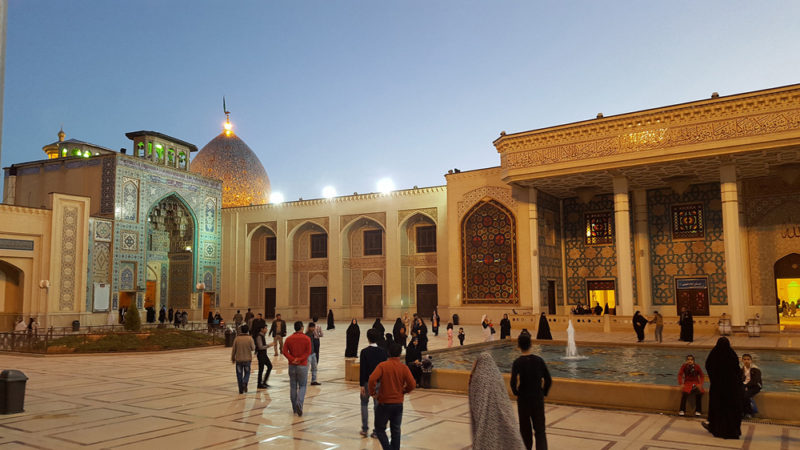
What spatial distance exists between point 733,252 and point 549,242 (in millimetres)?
7096

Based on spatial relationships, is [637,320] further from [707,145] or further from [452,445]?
[452,445]

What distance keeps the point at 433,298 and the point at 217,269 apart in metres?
10.9

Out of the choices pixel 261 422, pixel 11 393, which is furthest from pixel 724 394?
pixel 11 393

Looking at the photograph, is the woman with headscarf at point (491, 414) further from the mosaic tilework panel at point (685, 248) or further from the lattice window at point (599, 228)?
the lattice window at point (599, 228)

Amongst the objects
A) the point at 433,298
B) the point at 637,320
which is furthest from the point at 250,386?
the point at 433,298

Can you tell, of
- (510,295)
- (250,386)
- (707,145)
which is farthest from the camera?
(510,295)

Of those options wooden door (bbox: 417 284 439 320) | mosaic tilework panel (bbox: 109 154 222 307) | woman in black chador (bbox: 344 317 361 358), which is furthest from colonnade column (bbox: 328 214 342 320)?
woman in black chador (bbox: 344 317 361 358)

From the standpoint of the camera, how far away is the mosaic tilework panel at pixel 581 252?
23609 millimetres

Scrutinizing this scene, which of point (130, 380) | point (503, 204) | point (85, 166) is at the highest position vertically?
point (85, 166)

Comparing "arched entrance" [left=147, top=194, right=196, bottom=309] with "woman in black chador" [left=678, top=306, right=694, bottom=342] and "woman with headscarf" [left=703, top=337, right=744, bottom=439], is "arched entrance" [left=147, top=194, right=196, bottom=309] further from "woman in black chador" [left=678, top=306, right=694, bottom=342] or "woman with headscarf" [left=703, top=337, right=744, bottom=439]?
"woman with headscarf" [left=703, top=337, right=744, bottom=439]

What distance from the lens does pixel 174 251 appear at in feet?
96.0

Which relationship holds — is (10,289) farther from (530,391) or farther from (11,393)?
(530,391)

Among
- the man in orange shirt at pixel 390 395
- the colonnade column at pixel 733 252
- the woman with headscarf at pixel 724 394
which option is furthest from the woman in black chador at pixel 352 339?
the colonnade column at pixel 733 252

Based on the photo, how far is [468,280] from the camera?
79.6 feet
